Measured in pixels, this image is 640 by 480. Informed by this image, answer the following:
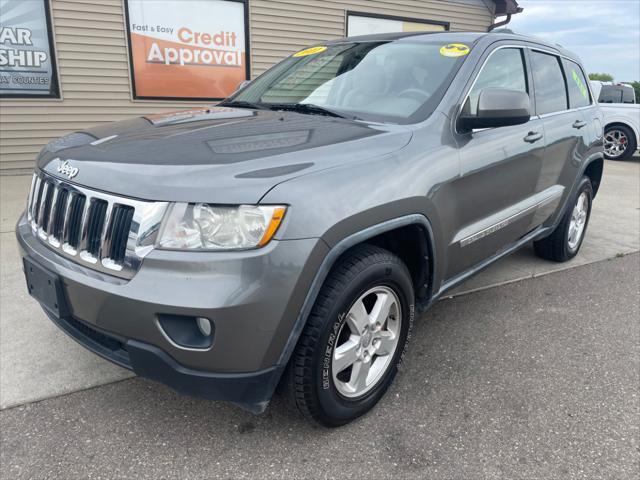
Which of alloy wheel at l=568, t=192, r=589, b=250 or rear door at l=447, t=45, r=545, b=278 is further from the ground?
rear door at l=447, t=45, r=545, b=278

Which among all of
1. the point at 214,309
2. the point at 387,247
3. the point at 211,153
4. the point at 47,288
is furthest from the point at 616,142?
the point at 47,288

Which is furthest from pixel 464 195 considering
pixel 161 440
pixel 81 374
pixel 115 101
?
pixel 115 101

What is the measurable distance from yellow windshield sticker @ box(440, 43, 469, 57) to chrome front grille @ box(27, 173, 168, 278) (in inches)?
75.2

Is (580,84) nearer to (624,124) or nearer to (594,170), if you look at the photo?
(594,170)

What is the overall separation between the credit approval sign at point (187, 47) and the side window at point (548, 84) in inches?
236

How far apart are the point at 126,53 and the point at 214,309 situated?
23.9 ft

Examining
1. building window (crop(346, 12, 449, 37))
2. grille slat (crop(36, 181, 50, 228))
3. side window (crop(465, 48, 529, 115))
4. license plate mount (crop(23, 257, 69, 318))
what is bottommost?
license plate mount (crop(23, 257, 69, 318))

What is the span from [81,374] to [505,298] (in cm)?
280

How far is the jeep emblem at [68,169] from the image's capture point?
6.90ft

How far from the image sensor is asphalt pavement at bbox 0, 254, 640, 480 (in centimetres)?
206

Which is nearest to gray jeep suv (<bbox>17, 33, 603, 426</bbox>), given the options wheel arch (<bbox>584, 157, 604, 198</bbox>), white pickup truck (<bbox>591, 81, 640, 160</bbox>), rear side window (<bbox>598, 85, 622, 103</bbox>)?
wheel arch (<bbox>584, 157, 604, 198</bbox>)

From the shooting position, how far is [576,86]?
14.1ft

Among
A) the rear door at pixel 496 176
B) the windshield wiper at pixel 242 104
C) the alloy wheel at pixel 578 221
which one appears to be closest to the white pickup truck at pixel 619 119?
the alloy wheel at pixel 578 221

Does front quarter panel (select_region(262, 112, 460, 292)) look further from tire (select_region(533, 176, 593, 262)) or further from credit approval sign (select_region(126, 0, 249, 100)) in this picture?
credit approval sign (select_region(126, 0, 249, 100))
